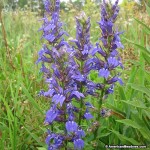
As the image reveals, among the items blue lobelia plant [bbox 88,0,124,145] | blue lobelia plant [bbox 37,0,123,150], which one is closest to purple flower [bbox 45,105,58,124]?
blue lobelia plant [bbox 37,0,123,150]

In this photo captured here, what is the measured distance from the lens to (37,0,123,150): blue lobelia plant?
76.5 inches

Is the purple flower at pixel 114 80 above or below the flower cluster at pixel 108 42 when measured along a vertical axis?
below

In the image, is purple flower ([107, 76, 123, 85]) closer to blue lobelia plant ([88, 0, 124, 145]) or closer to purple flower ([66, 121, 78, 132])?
blue lobelia plant ([88, 0, 124, 145])

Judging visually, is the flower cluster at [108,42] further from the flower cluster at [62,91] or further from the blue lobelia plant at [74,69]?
the flower cluster at [62,91]

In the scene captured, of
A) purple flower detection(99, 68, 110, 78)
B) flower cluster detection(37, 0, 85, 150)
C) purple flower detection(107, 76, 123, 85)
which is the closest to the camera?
flower cluster detection(37, 0, 85, 150)

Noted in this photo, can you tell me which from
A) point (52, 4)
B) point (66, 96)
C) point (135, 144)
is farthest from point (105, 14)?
point (135, 144)

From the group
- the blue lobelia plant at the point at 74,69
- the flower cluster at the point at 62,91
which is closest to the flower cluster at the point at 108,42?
the blue lobelia plant at the point at 74,69

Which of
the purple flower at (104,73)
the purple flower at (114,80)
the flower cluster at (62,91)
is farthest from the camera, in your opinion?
the purple flower at (114,80)

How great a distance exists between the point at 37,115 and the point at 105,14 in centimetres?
103

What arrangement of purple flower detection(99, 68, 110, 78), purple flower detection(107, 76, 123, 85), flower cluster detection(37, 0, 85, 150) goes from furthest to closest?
purple flower detection(107, 76, 123, 85) → purple flower detection(99, 68, 110, 78) → flower cluster detection(37, 0, 85, 150)

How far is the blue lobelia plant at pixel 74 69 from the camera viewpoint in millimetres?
1944

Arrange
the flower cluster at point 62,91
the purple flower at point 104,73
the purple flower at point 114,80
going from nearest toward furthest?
the flower cluster at point 62,91
the purple flower at point 104,73
the purple flower at point 114,80

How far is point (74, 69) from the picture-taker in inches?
81.6

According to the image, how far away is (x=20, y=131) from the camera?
2729 mm
